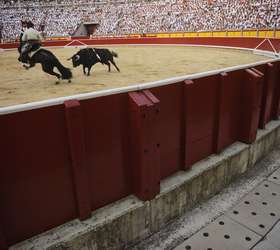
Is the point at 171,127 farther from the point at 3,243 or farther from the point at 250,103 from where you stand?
the point at 3,243

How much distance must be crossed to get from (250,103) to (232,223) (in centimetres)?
144

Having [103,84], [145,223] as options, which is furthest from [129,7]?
[145,223]

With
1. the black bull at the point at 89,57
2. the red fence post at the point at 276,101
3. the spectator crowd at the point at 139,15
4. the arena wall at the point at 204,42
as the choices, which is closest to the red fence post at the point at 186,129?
the black bull at the point at 89,57

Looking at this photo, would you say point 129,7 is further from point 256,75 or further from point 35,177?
point 35,177

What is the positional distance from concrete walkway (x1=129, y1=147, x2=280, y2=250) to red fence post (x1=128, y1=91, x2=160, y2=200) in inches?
18.3

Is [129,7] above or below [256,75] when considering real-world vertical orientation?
above

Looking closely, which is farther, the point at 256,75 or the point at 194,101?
the point at 256,75

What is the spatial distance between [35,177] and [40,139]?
0.26 m

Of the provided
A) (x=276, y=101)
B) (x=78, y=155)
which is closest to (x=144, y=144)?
(x=78, y=155)

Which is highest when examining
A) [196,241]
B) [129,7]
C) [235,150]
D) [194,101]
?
[129,7]

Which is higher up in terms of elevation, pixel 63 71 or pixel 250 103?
pixel 63 71

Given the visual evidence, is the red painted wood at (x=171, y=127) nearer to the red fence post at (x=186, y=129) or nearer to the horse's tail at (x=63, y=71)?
the red fence post at (x=186, y=129)

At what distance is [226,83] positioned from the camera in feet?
9.57

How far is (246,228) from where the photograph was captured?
7.86 feet
